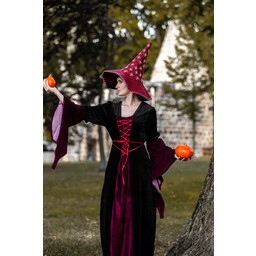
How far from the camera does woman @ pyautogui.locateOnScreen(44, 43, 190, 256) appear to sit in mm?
3277

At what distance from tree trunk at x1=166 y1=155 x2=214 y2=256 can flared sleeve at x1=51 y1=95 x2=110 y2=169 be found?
1.13 metres

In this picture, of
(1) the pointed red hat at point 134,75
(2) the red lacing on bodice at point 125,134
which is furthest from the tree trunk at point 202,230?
(1) the pointed red hat at point 134,75

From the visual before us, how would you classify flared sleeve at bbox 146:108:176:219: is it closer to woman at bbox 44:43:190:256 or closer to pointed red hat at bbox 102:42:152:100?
woman at bbox 44:43:190:256

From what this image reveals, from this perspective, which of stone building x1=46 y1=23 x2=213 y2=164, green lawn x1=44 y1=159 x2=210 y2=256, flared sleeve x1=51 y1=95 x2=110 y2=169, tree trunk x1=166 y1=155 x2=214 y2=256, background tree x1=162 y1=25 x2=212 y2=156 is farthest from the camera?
stone building x1=46 y1=23 x2=213 y2=164

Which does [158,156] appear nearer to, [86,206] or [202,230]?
[202,230]

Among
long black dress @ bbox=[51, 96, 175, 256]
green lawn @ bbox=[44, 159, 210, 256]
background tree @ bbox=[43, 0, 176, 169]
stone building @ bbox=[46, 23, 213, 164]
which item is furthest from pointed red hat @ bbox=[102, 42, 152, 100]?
stone building @ bbox=[46, 23, 213, 164]

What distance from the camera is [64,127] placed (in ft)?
10.8

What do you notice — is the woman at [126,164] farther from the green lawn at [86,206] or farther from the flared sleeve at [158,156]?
the green lawn at [86,206]

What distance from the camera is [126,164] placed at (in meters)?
3.32

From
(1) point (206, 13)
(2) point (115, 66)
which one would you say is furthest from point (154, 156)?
(1) point (206, 13)

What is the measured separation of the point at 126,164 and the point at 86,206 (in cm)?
487

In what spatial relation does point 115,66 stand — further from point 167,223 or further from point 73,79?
point 167,223
